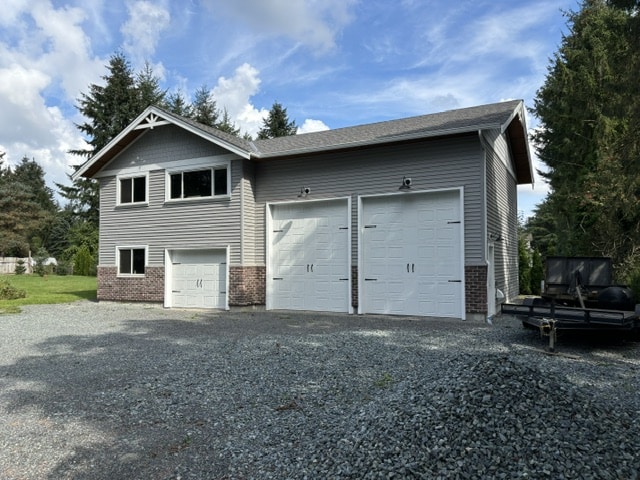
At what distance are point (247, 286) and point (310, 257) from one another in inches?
84.9

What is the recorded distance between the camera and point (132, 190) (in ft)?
50.0

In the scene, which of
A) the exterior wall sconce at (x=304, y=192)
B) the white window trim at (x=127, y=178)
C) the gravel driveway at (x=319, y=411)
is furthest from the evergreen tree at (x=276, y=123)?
the gravel driveway at (x=319, y=411)

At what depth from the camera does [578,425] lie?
3.07 meters

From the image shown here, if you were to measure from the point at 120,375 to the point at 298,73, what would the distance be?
13307 millimetres

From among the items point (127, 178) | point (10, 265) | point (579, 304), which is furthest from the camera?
point (10, 265)

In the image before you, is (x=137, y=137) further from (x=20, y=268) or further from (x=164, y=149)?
(x=20, y=268)

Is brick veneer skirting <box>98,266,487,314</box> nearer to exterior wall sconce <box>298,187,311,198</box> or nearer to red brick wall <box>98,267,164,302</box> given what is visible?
red brick wall <box>98,267,164,302</box>

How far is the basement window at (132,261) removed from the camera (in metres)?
15.0

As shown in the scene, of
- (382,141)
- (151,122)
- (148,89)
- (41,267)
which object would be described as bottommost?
(41,267)

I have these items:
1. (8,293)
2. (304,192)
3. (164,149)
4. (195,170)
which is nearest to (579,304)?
(304,192)

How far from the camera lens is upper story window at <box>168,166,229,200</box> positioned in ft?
44.6

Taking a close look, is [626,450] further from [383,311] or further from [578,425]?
[383,311]

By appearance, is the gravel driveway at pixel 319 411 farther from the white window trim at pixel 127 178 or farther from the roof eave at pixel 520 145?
the roof eave at pixel 520 145

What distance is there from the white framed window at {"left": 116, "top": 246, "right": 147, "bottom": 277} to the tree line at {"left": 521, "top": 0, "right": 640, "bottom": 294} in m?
15.0
